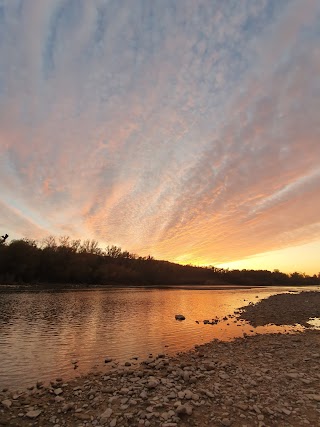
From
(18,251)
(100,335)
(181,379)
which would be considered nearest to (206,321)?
(100,335)

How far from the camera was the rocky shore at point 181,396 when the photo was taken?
335 inches

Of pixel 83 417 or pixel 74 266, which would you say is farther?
pixel 74 266

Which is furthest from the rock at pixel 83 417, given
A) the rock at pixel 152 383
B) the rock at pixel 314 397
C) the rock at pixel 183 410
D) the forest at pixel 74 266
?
the forest at pixel 74 266

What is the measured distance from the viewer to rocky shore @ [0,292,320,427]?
27.9 feet

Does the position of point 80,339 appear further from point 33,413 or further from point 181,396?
point 181,396

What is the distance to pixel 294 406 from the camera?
9328 millimetres

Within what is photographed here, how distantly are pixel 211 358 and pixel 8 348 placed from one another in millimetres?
11441

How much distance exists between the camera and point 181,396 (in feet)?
32.5

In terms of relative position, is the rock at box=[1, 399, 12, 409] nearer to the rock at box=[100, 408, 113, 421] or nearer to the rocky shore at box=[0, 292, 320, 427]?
the rocky shore at box=[0, 292, 320, 427]

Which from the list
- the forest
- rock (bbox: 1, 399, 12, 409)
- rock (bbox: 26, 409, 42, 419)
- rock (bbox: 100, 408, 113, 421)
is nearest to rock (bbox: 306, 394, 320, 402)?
rock (bbox: 100, 408, 113, 421)

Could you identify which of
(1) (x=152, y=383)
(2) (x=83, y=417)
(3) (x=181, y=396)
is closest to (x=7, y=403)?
(2) (x=83, y=417)

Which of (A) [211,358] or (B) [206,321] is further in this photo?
(B) [206,321]

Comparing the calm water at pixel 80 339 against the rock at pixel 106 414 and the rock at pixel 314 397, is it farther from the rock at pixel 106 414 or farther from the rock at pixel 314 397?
the rock at pixel 314 397

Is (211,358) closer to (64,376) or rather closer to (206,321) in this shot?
(64,376)
